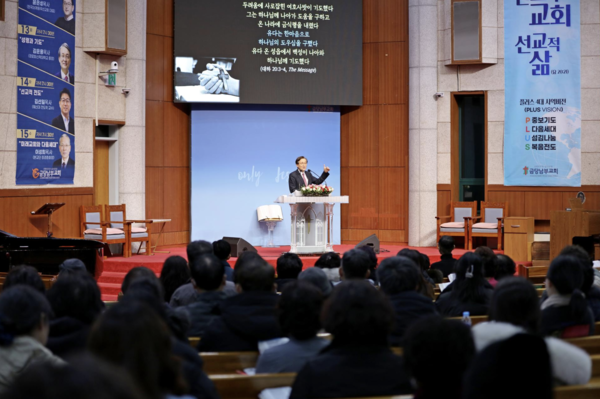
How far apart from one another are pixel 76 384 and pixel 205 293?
2.64 m

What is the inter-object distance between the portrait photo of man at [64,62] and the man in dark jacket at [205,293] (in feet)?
22.7

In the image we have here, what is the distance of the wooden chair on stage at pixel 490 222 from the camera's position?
395 inches

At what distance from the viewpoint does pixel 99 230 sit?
9359 millimetres

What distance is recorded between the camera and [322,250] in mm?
9227

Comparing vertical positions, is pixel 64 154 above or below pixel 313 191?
above

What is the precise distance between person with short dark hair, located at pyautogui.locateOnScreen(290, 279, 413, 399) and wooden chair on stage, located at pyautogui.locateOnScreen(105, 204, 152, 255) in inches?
301

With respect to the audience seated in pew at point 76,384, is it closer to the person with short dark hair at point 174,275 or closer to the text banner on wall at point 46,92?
the person with short dark hair at point 174,275

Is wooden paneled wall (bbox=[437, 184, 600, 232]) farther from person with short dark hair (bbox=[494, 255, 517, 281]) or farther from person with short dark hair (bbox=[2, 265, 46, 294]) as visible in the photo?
person with short dark hair (bbox=[2, 265, 46, 294])

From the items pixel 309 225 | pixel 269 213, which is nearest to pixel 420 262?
pixel 309 225

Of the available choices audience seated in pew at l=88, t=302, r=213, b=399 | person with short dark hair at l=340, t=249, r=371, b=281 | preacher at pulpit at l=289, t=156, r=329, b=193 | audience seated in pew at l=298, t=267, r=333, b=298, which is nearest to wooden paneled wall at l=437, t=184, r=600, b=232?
preacher at pulpit at l=289, t=156, r=329, b=193

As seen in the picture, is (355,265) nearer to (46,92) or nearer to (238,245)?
(238,245)

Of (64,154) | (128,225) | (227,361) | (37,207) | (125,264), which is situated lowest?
(125,264)

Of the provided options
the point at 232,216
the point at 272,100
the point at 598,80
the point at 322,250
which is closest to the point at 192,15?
the point at 272,100

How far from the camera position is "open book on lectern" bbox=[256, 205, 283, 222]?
10883 mm
